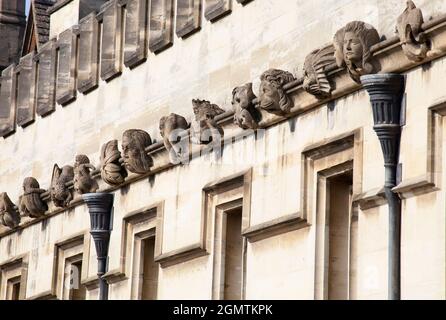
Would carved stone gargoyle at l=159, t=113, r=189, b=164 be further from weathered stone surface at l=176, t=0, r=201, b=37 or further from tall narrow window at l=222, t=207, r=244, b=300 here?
tall narrow window at l=222, t=207, r=244, b=300

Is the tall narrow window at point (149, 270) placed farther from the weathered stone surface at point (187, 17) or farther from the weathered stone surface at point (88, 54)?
the weathered stone surface at point (88, 54)

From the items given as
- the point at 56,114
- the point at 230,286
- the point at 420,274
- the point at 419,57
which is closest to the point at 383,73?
the point at 419,57

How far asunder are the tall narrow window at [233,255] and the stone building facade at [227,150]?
1.1 inches

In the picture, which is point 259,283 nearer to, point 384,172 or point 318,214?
point 318,214

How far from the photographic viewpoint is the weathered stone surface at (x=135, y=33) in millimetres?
36594

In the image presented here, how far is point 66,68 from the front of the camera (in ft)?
132

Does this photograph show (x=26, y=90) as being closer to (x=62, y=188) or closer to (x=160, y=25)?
(x=62, y=188)

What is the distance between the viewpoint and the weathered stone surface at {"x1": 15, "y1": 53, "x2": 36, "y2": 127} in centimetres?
4188

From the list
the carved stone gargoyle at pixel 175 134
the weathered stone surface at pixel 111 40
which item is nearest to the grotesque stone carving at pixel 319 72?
the carved stone gargoyle at pixel 175 134

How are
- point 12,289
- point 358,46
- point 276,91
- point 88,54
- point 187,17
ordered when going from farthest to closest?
point 12,289 < point 88,54 < point 187,17 < point 276,91 < point 358,46

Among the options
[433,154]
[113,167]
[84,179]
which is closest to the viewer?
[433,154]

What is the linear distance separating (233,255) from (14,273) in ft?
31.5

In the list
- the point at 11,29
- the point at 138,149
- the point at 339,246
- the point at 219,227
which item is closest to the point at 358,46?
the point at 339,246

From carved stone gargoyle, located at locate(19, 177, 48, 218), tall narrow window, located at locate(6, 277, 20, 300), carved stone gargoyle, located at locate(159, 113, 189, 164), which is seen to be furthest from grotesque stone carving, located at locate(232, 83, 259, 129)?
tall narrow window, located at locate(6, 277, 20, 300)
